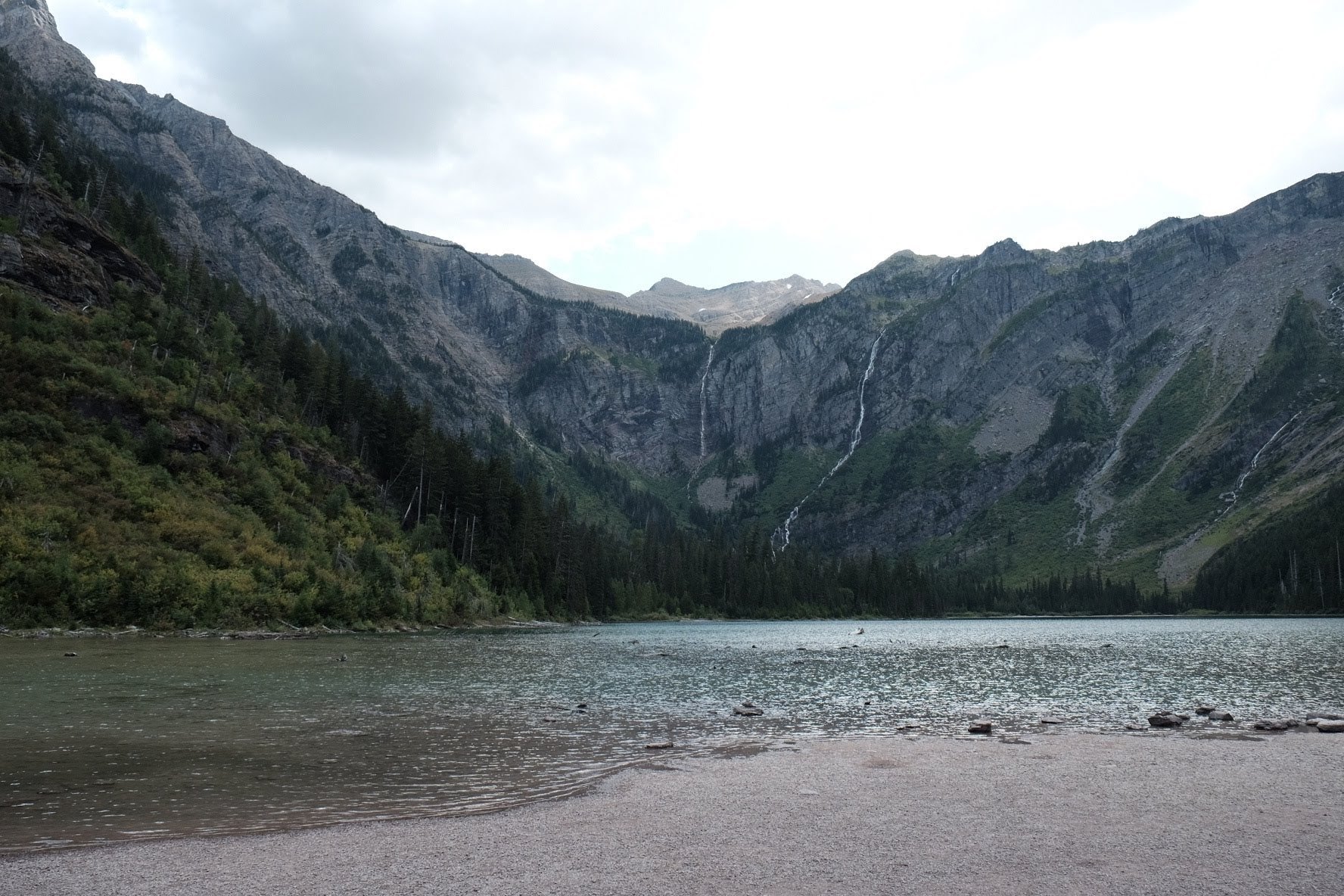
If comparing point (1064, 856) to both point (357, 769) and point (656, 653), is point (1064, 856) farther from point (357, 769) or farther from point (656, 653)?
point (656, 653)

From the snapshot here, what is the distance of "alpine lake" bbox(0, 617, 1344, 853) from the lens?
19.4 meters

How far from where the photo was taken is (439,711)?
34.3 m

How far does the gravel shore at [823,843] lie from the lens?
42.9 feet

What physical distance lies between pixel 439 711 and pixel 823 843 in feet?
75.3

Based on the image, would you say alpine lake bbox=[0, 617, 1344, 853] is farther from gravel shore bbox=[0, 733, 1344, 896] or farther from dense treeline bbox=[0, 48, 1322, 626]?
dense treeline bbox=[0, 48, 1322, 626]

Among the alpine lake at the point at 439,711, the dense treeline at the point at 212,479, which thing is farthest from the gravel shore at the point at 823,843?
the dense treeline at the point at 212,479

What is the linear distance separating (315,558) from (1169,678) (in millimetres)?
77165

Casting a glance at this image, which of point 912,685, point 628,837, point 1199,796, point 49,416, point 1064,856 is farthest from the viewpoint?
point 49,416

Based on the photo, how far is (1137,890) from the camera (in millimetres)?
12719

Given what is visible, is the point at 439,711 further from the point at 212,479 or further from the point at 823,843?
the point at 212,479

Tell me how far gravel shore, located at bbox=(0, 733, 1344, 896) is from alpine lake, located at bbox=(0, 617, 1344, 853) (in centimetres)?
233

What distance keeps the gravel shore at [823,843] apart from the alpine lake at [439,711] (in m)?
2.33

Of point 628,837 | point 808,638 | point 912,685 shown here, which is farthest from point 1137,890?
point 808,638

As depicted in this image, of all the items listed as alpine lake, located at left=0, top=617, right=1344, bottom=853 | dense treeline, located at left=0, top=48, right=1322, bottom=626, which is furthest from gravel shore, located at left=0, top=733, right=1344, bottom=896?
dense treeline, located at left=0, top=48, right=1322, bottom=626
